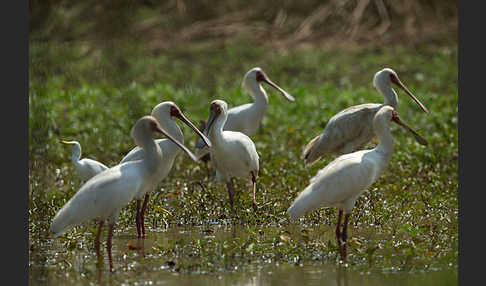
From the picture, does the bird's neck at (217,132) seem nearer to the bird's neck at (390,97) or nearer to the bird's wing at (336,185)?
the bird's wing at (336,185)

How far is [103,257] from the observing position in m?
5.37

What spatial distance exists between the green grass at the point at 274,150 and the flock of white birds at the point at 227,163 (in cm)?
23

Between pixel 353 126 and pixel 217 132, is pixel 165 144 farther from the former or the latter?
pixel 353 126

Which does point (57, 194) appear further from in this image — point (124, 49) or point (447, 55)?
point (447, 55)

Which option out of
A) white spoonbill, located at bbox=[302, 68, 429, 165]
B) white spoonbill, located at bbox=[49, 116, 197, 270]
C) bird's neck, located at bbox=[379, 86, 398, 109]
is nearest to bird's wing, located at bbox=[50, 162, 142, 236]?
white spoonbill, located at bbox=[49, 116, 197, 270]

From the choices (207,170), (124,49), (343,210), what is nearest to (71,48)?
(124,49)

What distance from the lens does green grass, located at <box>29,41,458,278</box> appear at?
4.89 metres

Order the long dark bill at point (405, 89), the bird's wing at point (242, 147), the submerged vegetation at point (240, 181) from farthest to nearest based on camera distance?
the long dark bill at point (405, 89) → the bird's wing at point (242, 147) → the submerged vegetation at point (240, 181)

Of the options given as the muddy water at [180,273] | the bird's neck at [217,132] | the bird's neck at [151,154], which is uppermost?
the bird's neck at [217,132]

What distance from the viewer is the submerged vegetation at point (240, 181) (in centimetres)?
389

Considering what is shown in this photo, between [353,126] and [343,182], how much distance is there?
224 centimetres

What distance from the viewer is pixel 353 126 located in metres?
7.70

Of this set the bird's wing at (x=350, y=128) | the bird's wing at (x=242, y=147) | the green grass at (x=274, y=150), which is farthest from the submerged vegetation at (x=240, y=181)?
the bird's wing at (x=350, y=128)

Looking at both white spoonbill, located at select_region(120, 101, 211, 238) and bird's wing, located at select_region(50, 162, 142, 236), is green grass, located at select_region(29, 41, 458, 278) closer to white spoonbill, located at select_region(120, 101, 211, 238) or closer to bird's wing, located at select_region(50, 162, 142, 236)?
bird's wing, located at select_region(50, 162, 142, 236)
